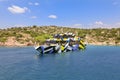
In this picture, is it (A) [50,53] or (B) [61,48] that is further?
(B) [61,48]

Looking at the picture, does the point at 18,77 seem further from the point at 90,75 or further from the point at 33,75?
the point at 90,75

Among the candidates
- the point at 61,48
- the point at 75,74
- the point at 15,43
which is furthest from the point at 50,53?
the point at 15,43

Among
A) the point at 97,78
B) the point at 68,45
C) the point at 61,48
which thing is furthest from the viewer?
the point at 68,45

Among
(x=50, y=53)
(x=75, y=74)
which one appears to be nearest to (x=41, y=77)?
(x=75, y=74)

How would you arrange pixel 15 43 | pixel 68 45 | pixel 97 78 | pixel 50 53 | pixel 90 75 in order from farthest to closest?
pixel 15 43, pixel 68 45, pixel 50 53, pixel 90 75, pixel 97 78

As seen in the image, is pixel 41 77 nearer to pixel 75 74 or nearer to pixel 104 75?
pixel 75 74

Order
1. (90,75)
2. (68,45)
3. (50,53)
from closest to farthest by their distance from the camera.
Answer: (90,75)
(50,53)
(68,45)
